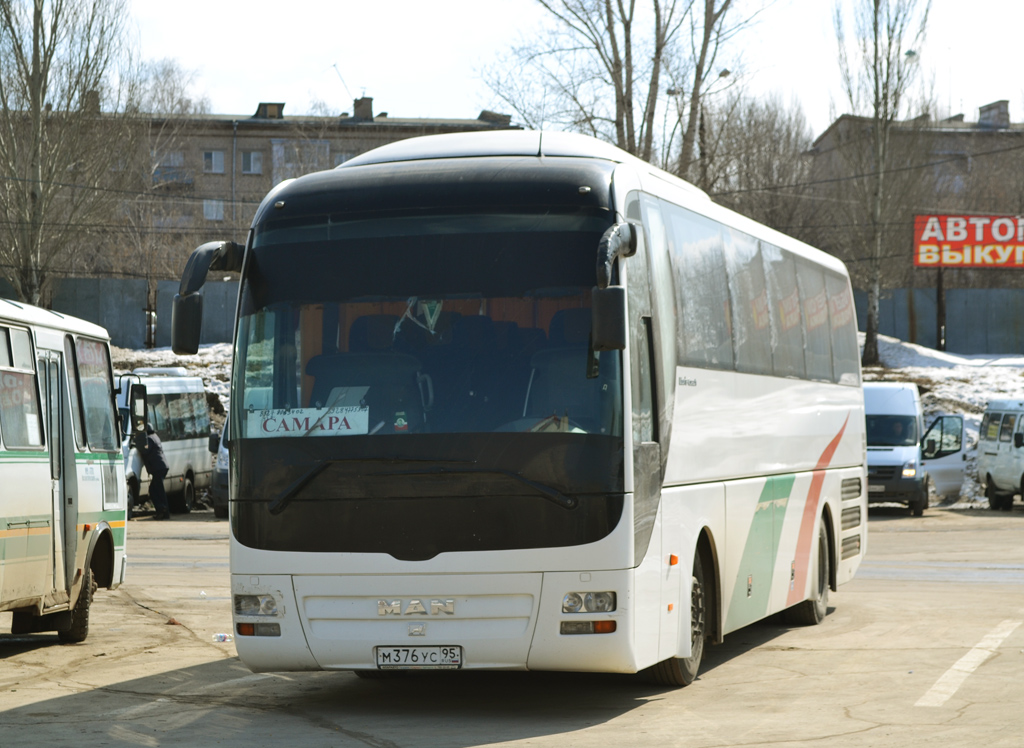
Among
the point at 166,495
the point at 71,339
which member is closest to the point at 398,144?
the point at 71,339

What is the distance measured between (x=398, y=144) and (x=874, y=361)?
3702 cm

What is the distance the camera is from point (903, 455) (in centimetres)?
2734

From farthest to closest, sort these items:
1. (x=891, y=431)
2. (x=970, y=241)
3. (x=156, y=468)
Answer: (x=970, y=241) < (x=891, y=431) < (x=156, y=468)

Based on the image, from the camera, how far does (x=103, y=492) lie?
12141 mm

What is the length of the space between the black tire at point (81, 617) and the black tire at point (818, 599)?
19.7ft

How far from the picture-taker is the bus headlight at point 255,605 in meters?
7.93

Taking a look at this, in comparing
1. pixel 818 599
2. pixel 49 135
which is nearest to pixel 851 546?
pixel 818 599

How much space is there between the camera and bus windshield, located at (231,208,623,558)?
304 inches

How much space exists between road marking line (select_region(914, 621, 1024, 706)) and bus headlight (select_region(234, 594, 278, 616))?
378 centimetres

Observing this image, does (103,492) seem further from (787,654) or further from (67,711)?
(787,654)

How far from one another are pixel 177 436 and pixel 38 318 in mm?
19524

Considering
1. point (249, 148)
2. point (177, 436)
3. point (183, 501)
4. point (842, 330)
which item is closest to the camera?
point (842, 330)

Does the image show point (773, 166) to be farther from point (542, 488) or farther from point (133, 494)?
point (542, 488)

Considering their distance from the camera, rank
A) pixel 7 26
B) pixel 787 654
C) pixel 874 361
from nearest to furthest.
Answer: pixel 787 654 < pixel 7 26 < pixel 874 361
